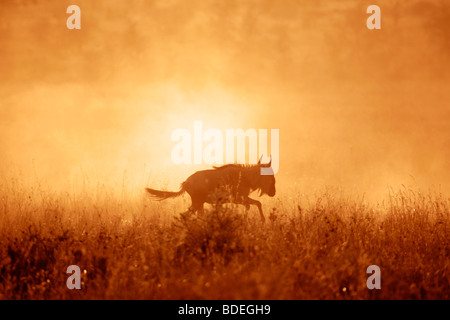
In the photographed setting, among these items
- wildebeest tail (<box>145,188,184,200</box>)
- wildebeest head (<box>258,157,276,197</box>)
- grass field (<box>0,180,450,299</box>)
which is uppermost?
wildebeest head (<box>258,157,276,197</box>)

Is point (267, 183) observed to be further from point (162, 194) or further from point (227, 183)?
point (162, 194)

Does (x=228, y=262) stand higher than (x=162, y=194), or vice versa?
(x=162, y=194)

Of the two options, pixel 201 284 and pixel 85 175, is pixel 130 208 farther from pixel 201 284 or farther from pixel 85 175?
pixel 201 284

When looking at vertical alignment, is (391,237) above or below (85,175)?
below

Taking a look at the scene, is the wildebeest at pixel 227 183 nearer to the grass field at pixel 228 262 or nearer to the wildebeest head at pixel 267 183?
the wildebeest head at pixel 267 183

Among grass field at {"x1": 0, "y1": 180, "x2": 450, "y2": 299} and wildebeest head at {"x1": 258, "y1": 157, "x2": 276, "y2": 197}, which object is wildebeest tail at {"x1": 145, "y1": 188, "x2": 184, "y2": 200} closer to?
wildebeest head at {"x1": 258, "y1": 157, "x2": 276, "y2": 197}

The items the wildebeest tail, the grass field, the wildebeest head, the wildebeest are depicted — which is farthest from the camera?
the wildebeest head

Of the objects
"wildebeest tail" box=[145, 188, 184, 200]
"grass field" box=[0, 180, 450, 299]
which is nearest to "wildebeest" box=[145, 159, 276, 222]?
"wildebeest tail" box=[145, 188, 184, 200]

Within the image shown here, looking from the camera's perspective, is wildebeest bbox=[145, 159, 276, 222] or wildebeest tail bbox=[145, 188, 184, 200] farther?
wildebeest tail bbox=[145, 188, 184, 200]

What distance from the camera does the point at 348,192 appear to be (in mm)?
12414

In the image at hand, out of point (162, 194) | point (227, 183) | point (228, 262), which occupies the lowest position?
point (228, 262)

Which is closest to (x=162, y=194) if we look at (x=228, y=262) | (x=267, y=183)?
(x=267, y=183)

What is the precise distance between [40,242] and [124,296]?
2375 millimetres
